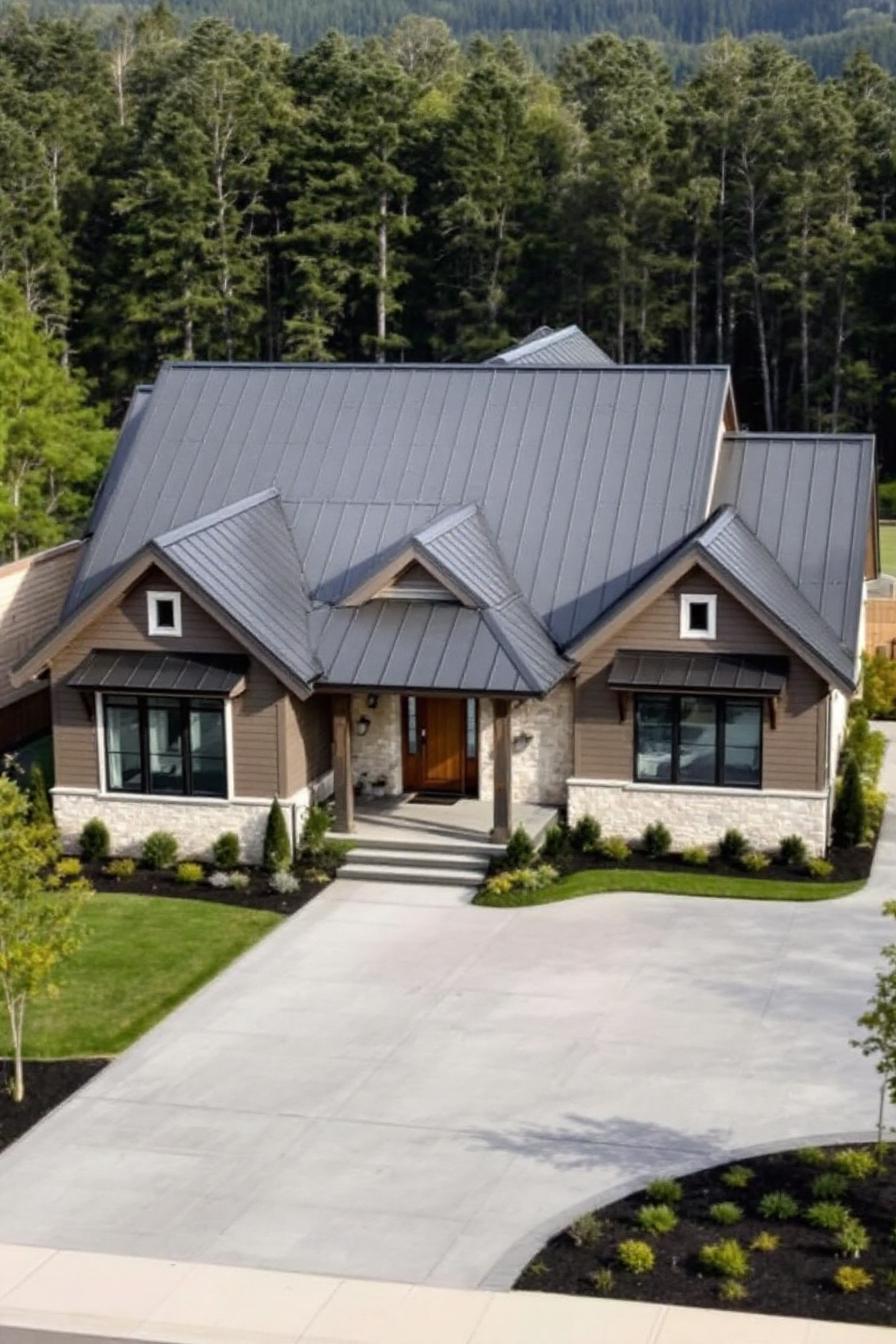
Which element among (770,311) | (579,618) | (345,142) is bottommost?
(579,618)

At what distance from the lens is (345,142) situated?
232 feet

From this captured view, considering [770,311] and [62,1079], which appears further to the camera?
[770,311]

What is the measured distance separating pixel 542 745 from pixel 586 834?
180 centimetres

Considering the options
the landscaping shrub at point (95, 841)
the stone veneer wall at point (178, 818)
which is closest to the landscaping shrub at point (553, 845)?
the stone veneer wall at point (178, 818)

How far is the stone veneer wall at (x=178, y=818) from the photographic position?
2997 cm

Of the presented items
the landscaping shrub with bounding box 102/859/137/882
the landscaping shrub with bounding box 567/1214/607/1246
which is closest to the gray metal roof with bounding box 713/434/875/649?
the landscaping shrub with bounding box 102/859/137/882

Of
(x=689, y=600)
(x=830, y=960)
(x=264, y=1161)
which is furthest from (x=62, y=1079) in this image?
(x=689, y=600)

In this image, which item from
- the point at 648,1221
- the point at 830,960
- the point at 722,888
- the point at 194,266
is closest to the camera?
the point at 648,1221

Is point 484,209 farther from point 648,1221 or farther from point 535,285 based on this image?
point 648,1221

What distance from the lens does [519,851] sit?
2881cm

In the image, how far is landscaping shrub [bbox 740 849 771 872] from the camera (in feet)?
95.9

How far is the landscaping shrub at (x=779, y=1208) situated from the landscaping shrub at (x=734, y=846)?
450 inches

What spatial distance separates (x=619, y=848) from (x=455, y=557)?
210 inches

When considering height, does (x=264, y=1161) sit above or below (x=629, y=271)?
below
